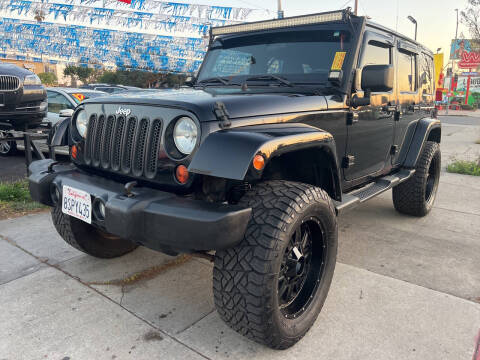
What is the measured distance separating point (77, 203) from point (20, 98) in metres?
3.86

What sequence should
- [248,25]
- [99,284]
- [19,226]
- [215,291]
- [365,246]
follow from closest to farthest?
[215,291] < [99,284] < [248,25] < [365,246] < [19,226]

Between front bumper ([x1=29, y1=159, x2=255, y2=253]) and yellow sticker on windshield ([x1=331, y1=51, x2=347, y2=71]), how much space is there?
158 cm

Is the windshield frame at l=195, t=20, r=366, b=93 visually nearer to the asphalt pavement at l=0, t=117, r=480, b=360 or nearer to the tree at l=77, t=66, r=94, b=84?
the asphalt pavement at l=0, t=117, r=480, b=360

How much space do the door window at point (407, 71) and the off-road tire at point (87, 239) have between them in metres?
3.05

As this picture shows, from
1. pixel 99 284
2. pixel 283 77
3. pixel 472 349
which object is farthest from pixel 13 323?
pixel 472 349

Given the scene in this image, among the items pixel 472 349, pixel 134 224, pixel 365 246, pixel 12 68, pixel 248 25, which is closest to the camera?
pixel 134 224

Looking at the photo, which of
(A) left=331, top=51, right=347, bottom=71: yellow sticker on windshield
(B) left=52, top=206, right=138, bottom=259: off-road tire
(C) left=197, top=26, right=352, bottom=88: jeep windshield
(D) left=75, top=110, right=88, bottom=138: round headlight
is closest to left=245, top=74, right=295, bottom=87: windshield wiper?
(C) left=197, top=26, right=352, bottom=88: jeep windshield

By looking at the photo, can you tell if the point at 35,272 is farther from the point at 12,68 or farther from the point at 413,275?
the point at 12,68

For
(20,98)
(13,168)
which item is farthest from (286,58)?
(13,168)

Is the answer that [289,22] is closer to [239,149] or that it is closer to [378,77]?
[378,77]

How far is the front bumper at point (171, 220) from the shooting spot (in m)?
1.81

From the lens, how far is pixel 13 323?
239 centimetres

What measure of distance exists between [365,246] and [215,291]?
2088mm

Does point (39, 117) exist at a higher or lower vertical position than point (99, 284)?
higher
